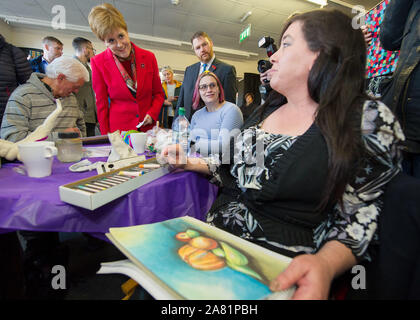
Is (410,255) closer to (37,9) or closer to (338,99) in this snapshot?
(338,99)

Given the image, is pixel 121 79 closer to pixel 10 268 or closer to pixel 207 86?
pixel 207 86

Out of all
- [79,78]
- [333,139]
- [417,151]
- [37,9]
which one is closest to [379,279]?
[333,139]

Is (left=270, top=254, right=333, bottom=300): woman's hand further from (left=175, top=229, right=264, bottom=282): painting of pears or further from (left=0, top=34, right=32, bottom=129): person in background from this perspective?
(left=0, top=34, right=32, bottom=129): person in background

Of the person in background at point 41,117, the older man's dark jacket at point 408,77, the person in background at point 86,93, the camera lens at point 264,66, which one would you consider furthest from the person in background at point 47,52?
the older man's dark jacket at point 408,77

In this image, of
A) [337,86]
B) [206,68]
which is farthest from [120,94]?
[337,86]

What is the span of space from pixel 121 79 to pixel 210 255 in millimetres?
1580

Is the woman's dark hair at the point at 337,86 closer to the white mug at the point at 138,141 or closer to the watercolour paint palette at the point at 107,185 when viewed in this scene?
the watercolour paint palette at the point at 107,185

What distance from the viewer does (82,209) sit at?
22.8 inches

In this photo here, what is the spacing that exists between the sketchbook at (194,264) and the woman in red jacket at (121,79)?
4.25 feet

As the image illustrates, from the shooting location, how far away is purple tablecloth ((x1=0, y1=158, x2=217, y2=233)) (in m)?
0.54

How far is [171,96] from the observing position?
13.5 feet

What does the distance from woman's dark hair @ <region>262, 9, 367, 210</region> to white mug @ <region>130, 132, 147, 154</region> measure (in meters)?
0.87

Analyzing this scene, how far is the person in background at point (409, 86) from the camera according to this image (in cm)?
86
